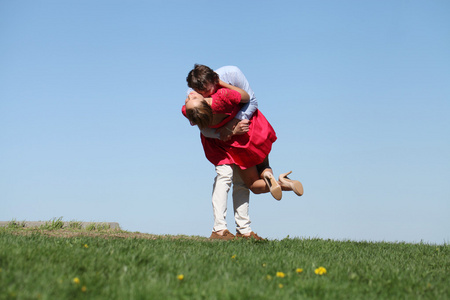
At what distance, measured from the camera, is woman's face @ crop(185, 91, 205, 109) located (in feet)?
18.8

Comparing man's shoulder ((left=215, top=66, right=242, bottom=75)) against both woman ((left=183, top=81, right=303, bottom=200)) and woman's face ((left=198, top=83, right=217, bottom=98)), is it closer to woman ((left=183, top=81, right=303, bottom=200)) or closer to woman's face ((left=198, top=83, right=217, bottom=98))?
woman ((left=183, top=81, right=303, bottom=200))

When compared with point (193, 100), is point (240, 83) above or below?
above

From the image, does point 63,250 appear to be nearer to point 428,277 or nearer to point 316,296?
point 316,296

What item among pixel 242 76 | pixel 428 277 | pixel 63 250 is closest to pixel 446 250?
pixel 428 277

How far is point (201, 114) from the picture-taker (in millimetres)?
5734

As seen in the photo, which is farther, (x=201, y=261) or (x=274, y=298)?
(x=201, y=261)

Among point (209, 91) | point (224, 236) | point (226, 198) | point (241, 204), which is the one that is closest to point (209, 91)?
point (209, 91)

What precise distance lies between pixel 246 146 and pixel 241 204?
3.40 ft

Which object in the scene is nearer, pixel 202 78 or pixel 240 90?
pixel 202 78

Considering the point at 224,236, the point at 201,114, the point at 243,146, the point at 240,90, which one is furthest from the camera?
the point at 224,236

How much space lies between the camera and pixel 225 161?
667cm

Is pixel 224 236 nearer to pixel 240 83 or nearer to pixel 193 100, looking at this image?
pixel 193 100

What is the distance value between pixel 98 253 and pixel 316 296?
2.06 m

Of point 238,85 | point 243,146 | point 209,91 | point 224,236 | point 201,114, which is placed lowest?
point 224,236
